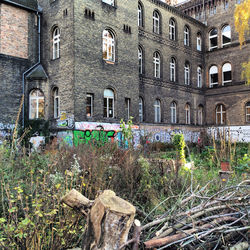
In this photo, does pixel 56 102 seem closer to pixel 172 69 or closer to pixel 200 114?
pixel 172 69

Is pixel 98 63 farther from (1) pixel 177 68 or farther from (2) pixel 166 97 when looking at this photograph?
(1) pixel 177 68

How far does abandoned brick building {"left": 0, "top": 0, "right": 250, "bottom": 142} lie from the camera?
15344mm

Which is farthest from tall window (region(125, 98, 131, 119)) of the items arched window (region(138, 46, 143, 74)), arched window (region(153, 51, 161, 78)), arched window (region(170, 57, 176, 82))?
arched window (region(170, 57, 176, 82))

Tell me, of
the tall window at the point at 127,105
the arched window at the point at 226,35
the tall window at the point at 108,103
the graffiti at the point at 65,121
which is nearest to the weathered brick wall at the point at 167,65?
the arched window at the point at 226,35

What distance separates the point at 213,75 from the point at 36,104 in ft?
57.1

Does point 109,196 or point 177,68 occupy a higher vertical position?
point 177,68

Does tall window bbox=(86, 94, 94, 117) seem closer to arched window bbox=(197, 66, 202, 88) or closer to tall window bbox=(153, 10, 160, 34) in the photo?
tall window bbox=(153, 10, 160, 34)

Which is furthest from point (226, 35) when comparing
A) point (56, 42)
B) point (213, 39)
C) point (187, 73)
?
point (56, 42)

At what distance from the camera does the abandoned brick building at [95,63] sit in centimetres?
1534

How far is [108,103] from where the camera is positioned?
16.7 metres

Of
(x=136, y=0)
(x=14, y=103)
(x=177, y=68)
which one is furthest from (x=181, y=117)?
(x=14, y=103)

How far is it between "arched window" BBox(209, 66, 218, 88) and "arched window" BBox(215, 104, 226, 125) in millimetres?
2288

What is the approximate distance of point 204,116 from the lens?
26.2 metres

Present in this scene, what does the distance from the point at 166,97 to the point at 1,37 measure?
12.5 m
